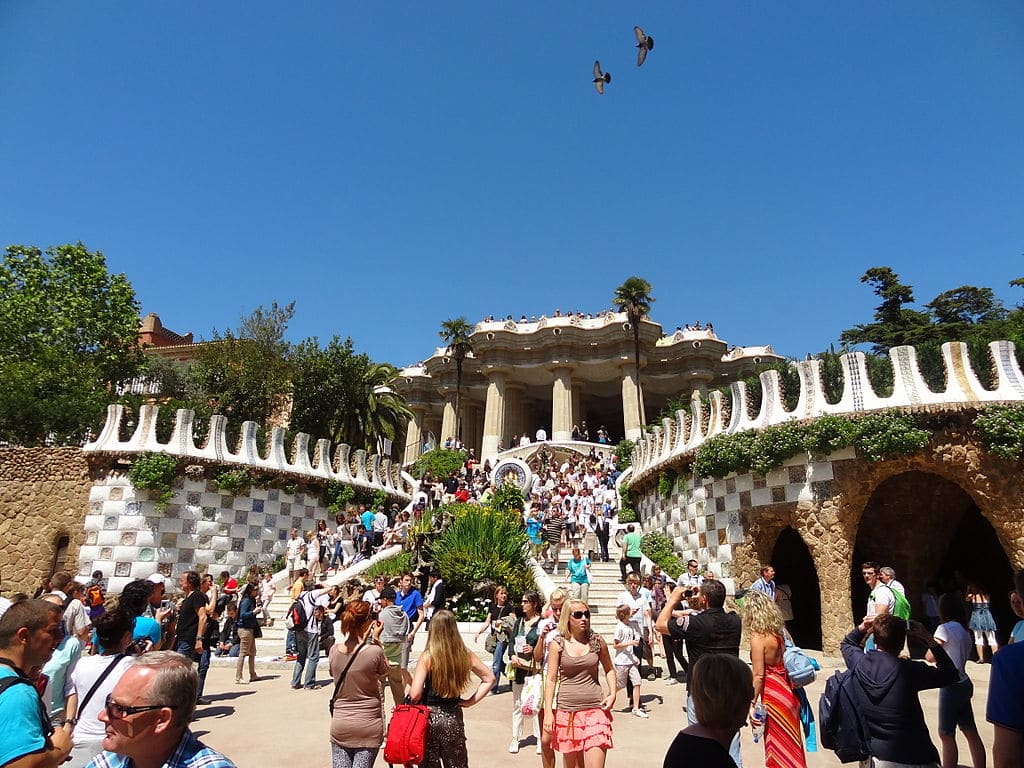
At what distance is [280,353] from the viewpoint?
32.7m

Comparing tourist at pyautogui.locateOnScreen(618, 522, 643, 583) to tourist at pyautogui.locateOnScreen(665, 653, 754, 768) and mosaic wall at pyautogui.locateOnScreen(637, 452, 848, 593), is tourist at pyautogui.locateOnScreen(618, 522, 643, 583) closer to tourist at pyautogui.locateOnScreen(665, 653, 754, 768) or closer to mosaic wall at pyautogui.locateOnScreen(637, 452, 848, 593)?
mosaic wall at pyautogui.locateOnScreen(637, 452, 848, 593)

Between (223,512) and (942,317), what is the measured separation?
40.2 m

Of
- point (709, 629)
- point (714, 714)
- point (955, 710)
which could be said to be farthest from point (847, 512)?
point (714, 714)

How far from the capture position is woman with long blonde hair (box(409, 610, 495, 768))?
4047mm

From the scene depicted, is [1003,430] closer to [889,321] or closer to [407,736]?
[407,736]

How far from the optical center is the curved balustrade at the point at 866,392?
12727mm

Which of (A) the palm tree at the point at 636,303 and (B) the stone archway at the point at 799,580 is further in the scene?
(A) the palm tree at the point at 636,303

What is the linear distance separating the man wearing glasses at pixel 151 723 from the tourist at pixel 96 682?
1.45 metres

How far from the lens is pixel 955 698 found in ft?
16.6

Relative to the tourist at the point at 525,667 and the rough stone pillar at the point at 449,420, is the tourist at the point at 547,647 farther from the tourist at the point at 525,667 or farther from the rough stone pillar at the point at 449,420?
the rough stone pillar at the point at 449,420

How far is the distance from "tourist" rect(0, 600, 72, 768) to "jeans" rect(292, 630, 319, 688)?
24.3 feet

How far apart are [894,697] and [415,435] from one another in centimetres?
4556

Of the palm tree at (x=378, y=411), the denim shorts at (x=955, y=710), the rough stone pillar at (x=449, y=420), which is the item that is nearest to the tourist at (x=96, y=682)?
the denim shorts at (x=955, y=710)

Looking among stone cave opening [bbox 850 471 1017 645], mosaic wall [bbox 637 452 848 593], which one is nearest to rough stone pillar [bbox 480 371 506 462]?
mosaic wall [bbox 637 452 848 593]
